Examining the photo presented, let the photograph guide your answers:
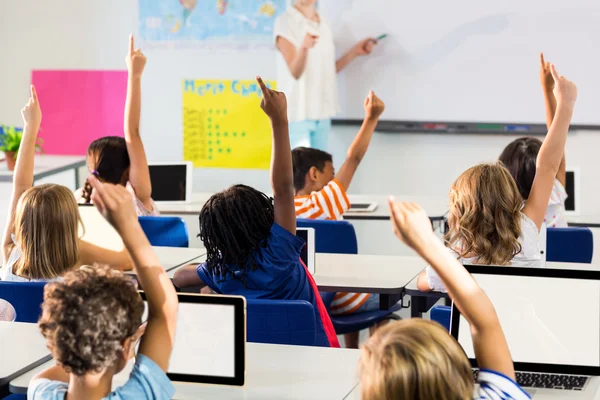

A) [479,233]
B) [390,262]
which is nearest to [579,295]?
[479,233]

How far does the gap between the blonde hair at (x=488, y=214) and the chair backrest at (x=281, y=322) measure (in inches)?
21.6

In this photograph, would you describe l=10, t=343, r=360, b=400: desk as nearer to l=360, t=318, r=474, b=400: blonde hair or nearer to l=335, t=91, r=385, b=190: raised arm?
l=360, t=318, r=474, b=400: blonde hair

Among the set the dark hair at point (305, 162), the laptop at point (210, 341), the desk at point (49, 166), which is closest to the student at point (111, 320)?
the laptop at point (210, 341)

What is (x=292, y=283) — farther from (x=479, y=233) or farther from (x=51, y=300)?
(x=51, y=300)

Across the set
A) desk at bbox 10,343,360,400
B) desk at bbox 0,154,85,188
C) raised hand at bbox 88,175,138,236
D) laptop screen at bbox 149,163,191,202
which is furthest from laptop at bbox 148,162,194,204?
raised hand at bbox 88,175,138,236

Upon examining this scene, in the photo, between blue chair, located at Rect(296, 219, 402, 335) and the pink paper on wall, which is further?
the pink paper on wall

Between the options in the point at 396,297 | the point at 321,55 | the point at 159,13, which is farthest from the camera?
the point at 159,13

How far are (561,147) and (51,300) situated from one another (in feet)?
6.18

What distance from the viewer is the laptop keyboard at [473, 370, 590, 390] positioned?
210cm

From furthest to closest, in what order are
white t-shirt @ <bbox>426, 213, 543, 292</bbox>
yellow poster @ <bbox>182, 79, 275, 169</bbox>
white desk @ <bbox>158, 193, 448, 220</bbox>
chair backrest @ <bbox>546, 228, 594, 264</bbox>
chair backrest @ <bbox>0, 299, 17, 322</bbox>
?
1. yellow poster @ <bbox>182, 79, 275, 169</bbox>
2. white desk @ <bbox>158, 193, 448, 220</bbox>
3. chair backrest @ <bbox>546, 228, 594, 264</bbox>
4. white t-shirt @ <bbox>426, 213, 543, 292</bbox>
5. chair backrest @ <bbox>0, 299, 17, 322</bbox>

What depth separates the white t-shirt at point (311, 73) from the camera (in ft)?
20.6

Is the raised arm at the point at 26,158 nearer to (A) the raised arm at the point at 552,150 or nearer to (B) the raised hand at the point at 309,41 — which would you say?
(A) the raised arm at the point at 552,150

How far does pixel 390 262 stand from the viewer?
357 centimetres

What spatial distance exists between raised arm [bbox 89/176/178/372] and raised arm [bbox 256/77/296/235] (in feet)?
2.97
